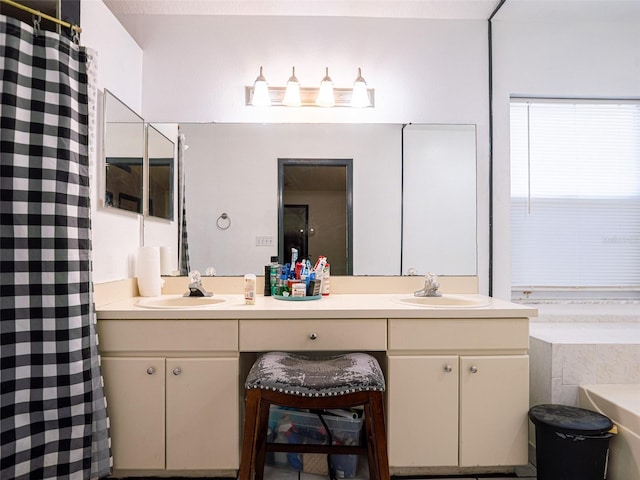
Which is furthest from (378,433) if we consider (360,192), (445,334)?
(360,192)

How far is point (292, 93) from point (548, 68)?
1532 mm

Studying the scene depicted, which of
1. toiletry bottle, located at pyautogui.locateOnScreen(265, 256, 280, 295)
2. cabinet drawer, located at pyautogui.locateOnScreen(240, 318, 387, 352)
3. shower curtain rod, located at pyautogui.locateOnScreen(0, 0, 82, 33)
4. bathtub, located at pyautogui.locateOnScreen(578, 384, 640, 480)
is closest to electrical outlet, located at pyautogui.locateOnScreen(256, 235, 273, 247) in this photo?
toiletry bottle, located at pyautogui.locateOnScreen(265, 256, 280, 295)

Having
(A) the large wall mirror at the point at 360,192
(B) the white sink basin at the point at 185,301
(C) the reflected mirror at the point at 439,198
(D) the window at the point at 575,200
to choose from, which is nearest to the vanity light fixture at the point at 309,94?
(A) the large wall mirror at the point at 360,192

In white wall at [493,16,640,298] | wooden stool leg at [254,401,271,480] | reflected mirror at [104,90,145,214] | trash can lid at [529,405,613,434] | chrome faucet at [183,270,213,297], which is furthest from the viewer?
white wall at [493,16,640,298]

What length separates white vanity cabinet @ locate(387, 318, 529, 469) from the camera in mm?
1624

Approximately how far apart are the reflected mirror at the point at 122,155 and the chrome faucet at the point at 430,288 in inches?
62.7

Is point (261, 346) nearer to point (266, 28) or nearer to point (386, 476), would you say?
point (386, 476)

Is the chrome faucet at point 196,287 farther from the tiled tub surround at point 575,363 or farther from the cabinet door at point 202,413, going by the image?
the tiled tub surround at point 575,363

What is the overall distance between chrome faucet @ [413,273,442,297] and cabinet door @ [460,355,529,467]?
18.0 inches

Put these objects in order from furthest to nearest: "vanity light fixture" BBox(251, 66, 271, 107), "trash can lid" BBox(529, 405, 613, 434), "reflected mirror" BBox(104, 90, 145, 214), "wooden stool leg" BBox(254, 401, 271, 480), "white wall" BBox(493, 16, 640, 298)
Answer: "white wall" BBox(493, 16, 640, 298), "vanity light fixture" BBox(251, 66, 271, 107), "reflected mirror" BBox(104, 90, 145, 214), "wooden stool leg" BBox(254, 401, 271, 480), "trash can lid" BBox(529, 405, 613, 434)

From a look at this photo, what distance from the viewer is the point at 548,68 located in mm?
2273

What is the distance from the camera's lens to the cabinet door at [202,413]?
1.59 metres

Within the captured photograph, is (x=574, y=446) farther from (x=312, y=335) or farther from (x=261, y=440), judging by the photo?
(x=261, y=440)

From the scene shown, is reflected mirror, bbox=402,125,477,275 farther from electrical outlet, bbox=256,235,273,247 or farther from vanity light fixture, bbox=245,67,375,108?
electrical outlet, bbox=256,235,273,247
